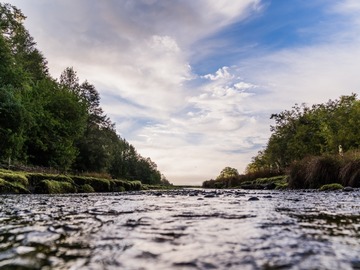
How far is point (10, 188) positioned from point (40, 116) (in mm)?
25138

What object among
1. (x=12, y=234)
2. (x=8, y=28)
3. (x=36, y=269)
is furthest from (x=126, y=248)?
(x=8, y=28)

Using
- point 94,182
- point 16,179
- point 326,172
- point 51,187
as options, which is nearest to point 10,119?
point 94,182

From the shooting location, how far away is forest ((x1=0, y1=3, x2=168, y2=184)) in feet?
80.7

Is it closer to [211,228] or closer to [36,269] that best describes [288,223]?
[211,228]

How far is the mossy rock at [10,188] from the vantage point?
1345 centimetres

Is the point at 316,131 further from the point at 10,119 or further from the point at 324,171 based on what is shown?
the point at 10,119

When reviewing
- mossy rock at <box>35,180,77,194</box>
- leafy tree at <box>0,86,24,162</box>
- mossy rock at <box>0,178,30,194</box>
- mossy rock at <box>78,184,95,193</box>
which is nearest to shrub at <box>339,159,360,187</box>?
mossy rock at <box>35,180,77,194</box>

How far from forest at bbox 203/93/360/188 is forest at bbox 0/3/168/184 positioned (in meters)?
19.4

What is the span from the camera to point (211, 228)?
→ 3.35 m

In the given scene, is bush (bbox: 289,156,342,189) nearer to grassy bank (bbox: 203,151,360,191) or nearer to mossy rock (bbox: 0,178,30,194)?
grassy bank (bbox: 203,151,360,191)

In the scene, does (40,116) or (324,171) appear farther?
(40,116)

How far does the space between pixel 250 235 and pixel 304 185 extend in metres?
18.5

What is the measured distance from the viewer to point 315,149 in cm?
5562

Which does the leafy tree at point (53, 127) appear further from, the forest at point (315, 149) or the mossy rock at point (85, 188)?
the forest at point (315, 149)
